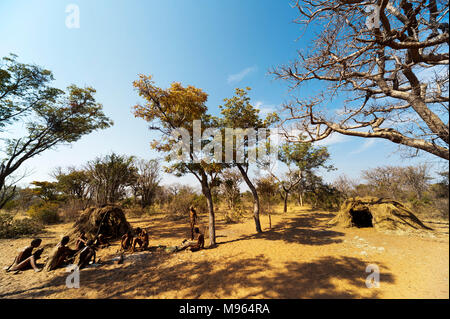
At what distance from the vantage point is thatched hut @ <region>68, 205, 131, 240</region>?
7161 millimetres

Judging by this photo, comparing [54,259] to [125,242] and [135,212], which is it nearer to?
[125,242]

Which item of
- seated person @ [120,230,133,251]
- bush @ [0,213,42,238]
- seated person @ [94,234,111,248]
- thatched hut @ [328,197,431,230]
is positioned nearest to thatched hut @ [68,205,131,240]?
seated person @ [94,234,111,248]

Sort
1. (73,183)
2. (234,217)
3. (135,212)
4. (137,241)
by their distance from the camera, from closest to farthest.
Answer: (137,241) → (234,217) → (135,212) → (73,183)

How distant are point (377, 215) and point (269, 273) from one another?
21.7ft

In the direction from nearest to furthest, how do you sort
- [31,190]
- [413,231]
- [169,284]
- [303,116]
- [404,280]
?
[404,280] < [169,284] < [413,231] < [303,116] < [31,190]

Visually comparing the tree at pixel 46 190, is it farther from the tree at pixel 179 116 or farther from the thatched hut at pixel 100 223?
the tree at pixel 179 116

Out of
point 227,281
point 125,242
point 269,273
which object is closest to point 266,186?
point 269,273

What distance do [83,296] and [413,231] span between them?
34.9 feet

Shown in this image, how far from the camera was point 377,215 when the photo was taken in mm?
6766

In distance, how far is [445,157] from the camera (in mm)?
3572

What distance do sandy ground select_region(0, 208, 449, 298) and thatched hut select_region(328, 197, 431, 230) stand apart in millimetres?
755
